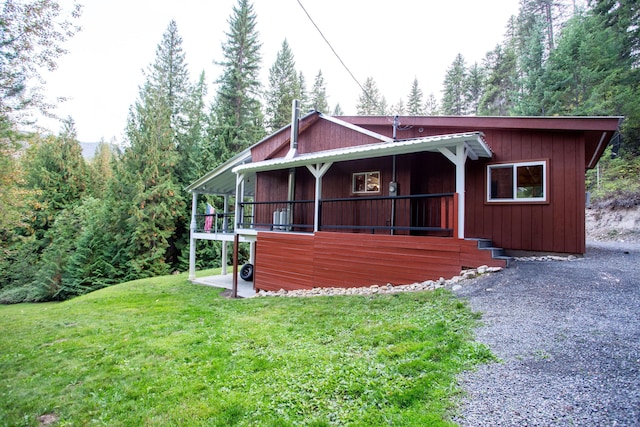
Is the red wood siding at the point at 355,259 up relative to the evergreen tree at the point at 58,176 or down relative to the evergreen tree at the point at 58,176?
down

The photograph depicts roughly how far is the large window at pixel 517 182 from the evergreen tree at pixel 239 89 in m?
18.6

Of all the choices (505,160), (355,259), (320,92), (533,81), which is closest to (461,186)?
(505,160)

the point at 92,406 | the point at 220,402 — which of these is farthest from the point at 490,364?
the point at 92,406

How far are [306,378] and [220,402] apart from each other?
2.49 feet

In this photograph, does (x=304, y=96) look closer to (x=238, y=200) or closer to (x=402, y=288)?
(x=238, y=200)

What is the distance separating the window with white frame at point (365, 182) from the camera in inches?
340

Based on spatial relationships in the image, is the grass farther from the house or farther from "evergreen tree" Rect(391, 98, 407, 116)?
"evergreen tree" Rect(391, 98, 407, 116)

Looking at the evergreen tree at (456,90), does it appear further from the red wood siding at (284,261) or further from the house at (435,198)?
the red wood siding at (284,261)

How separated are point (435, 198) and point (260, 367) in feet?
20.5

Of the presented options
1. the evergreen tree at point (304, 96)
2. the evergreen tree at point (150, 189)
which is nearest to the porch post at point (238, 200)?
the evergreen tree at point (150, 189)

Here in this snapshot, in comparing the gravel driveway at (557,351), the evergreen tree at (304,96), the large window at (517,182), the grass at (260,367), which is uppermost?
the evergreen tree at (304,96)

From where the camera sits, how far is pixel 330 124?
9.88 metres

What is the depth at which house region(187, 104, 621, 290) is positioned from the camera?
6.02 m

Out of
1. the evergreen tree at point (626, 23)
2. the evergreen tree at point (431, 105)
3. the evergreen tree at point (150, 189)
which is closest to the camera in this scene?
the evergreen tree at point (626, 23)
